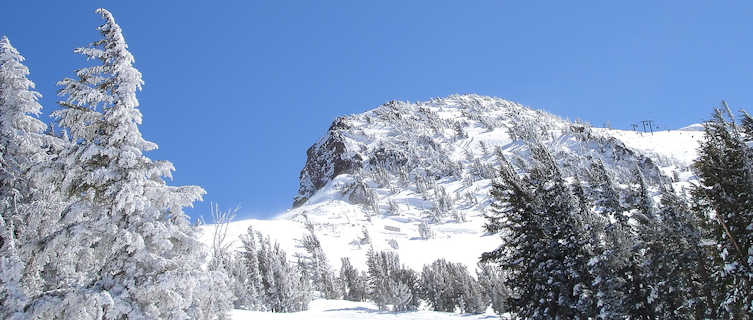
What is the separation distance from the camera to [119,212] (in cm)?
1142

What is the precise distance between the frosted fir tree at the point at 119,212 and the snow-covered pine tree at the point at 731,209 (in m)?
18.3

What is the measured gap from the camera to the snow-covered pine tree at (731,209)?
16719 millimetres

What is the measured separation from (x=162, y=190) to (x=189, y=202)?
734 mm

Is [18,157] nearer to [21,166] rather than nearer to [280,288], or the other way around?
[21,166]

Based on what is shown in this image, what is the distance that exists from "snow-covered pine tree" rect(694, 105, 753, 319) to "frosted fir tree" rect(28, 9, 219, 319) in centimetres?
1825

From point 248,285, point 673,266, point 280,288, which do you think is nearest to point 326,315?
point 280,288

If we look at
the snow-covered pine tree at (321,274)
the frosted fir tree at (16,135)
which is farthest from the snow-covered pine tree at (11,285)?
the snow-covered pine tree at (321,274)

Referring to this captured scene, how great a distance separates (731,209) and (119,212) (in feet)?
68.9

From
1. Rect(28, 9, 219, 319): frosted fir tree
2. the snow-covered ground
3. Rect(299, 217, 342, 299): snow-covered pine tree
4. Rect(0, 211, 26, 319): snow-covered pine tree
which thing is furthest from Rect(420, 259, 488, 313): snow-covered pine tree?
Rect(0, 211, 26, 319): snow-covered pine tree

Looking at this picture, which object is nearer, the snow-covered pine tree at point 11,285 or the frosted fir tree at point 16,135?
the snow-covered pine tree at point 11,285

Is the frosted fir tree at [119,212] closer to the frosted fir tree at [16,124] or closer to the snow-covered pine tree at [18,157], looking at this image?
the snow-covered pine tree at [18,157]

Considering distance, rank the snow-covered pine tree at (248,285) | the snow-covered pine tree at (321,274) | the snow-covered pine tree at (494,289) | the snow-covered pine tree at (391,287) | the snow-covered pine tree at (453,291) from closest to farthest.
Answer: the snow-covered pine tree at (248,285), the snow-covered pine tree at (494,289), the snow-covered pine tree at (391,287), the snow-covered pine tree at (453,291), the snow-covered pine tree at (321,274)

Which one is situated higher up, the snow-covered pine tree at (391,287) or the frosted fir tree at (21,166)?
the frosted fir tree at (21,166)

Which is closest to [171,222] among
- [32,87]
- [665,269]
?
[32,87]
